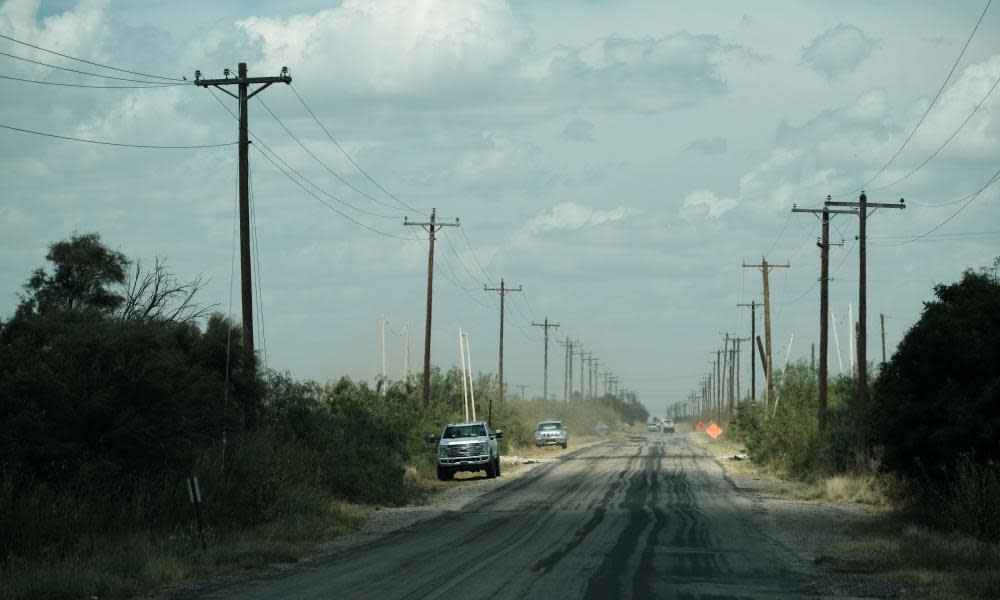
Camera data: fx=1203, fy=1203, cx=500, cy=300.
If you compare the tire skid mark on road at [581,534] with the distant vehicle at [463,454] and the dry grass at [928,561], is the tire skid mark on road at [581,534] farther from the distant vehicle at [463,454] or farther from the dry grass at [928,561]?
the distant vehicle at [463,454]

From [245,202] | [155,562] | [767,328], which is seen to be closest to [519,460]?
[767,328]

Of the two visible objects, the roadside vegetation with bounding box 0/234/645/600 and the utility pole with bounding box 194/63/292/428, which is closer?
the roadside vegetation with bounding box 0/234/645/600

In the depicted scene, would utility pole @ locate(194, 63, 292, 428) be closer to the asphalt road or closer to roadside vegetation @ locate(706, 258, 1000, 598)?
the asphalt road

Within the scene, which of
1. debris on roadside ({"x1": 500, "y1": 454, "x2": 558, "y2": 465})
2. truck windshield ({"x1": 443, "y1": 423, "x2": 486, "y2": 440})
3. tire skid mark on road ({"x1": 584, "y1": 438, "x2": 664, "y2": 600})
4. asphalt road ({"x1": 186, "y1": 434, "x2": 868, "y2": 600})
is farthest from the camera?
debris on roadside ({"x1": 500, "y1": 454, "x2": 558, "y2": 465})

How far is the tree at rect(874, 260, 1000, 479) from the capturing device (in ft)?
79.2

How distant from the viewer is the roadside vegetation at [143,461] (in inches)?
733

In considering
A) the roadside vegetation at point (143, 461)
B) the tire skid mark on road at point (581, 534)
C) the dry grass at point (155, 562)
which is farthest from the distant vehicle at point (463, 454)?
the dry grass at point (155, 562)

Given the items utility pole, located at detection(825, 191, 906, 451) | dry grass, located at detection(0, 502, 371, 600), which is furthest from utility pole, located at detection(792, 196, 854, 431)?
dry grass, located at detection(0, 502, 371, 600)

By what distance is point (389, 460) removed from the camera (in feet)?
120

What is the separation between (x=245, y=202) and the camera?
29641 millimetres

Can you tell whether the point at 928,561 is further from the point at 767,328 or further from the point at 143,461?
the point at 767,328

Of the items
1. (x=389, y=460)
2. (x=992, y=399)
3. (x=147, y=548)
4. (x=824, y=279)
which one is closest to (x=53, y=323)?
(x=147, y=548)

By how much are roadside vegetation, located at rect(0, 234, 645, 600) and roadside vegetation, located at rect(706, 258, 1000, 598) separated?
34.3ft

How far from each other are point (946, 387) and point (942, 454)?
1.40m
